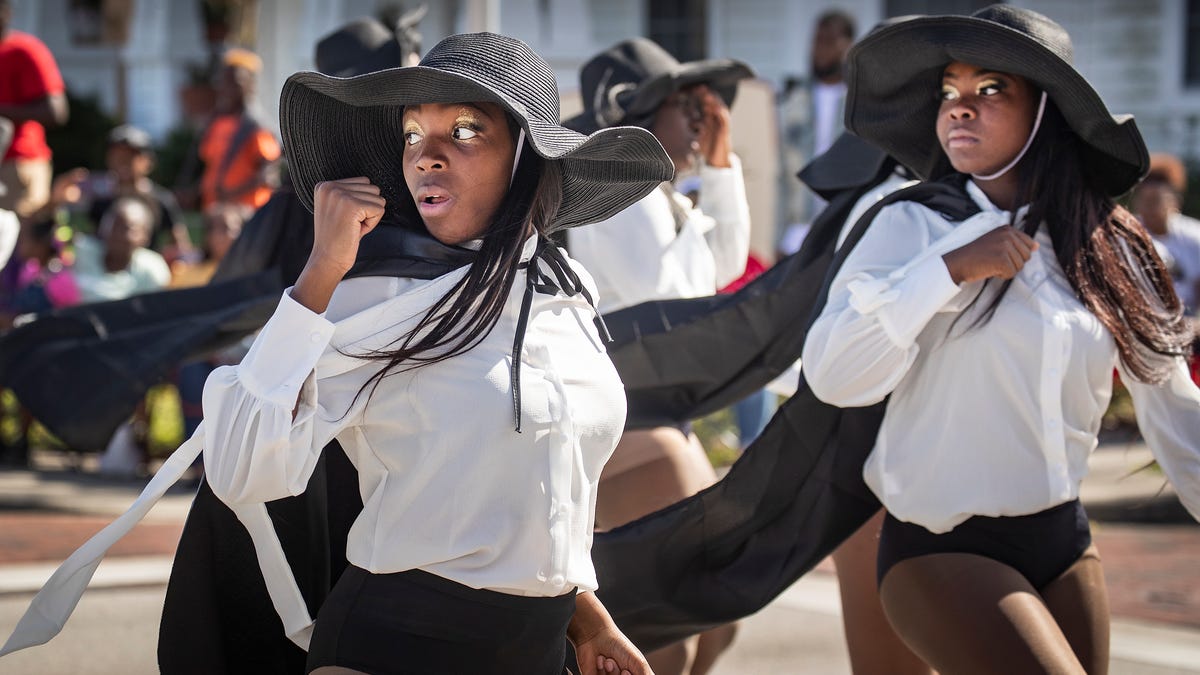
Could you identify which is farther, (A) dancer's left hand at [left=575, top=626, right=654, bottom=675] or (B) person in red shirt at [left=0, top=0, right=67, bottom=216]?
(B) person in red shirt at [left=0, top=0, right=67, bottom=216]

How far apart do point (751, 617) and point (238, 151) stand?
205 inches

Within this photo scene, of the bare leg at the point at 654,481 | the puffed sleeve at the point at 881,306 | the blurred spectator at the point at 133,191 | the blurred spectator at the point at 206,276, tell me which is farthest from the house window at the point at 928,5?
the puffed sleeve at the point at 881,306

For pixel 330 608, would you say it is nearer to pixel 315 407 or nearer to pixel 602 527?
pixel 315 407

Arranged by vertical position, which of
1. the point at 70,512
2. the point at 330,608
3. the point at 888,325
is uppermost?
the point at 888,325

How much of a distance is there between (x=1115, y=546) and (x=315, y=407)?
6634mm

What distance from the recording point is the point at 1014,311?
362 centimetres

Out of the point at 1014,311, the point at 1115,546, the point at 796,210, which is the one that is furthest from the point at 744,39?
the point at 1014,311

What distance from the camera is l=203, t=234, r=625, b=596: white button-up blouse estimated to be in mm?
2605

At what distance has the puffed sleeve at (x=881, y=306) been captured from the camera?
3.50 metres

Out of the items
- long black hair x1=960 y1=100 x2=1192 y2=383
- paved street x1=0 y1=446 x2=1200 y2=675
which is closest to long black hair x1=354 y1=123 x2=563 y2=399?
long black hair x1=960 y1=100 x2=1192 y2=383

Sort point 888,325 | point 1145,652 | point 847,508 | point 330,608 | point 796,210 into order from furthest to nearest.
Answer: point 796,210
point 1145,652
point 847,508
point 888,325
point 330,608

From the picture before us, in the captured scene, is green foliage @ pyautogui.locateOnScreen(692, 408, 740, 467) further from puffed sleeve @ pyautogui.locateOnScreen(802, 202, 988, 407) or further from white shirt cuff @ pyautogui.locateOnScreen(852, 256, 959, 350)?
white shirt cuff @ pyautogui.locateOnScreen(852, 256, 959, 350)

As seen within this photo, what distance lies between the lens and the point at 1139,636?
638 centimetres

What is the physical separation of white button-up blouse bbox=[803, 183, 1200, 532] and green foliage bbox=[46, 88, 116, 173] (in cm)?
2200
